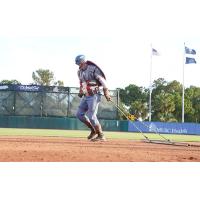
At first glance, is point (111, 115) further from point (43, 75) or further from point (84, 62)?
point (43, 75)

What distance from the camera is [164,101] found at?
87000 millimetres

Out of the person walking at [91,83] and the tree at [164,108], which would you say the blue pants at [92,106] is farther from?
the tree at [164,108]

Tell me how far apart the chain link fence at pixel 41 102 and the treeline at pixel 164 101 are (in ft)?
142

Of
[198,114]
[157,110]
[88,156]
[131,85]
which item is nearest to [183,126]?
[88,156]

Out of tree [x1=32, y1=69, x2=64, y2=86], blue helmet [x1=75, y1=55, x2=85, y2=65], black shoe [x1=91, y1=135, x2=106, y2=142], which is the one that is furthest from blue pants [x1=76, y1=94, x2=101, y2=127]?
tree [x1=32, y1=69, x2=64, y2=86]

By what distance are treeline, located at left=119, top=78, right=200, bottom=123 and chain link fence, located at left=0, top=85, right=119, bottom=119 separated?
142 feet

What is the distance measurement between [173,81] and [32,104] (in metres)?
58.1

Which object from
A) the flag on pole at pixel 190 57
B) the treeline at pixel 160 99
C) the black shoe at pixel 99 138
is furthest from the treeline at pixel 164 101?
the black shoe at pixel 99 138

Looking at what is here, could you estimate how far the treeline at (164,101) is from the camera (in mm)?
87188

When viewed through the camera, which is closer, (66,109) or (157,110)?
(66,109)

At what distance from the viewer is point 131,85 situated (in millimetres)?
103125

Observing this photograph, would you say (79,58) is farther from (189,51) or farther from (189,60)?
(189,51)

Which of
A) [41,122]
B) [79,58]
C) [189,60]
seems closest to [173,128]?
[189,60]
